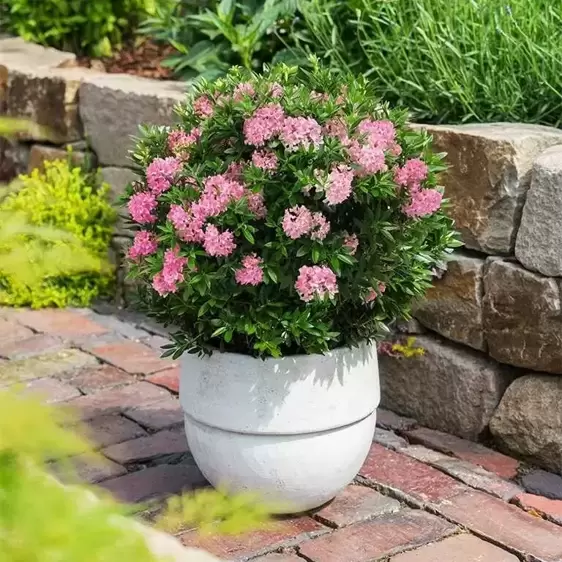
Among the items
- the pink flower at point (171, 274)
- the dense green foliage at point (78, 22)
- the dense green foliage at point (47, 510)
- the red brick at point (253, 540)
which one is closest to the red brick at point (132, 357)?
the red brick at point (253, 540)

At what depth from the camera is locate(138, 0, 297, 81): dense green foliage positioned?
13.8ft

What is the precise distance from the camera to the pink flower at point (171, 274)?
239 cm

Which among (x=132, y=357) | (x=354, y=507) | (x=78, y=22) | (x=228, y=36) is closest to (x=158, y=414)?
(x=132, y=357)

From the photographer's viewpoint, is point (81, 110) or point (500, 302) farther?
point (81, 110)

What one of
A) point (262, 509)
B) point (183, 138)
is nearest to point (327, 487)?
point (183, 138)

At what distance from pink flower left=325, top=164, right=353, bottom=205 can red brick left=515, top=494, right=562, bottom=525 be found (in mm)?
1037

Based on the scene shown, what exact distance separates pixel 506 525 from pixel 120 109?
2.53 m

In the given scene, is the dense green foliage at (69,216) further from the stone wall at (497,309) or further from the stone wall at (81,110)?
the stone wall at (497,309)

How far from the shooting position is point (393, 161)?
2459 millimetres

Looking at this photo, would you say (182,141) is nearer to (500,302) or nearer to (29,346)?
(500,302)

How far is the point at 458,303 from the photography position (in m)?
3.13

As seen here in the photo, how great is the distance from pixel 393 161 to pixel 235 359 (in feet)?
2.01

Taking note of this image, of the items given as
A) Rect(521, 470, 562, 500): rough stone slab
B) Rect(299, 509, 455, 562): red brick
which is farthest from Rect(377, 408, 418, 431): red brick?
Rect(299, 509, 455, 562): red brick

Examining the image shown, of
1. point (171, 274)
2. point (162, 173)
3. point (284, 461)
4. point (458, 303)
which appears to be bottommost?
point (284, 461)
